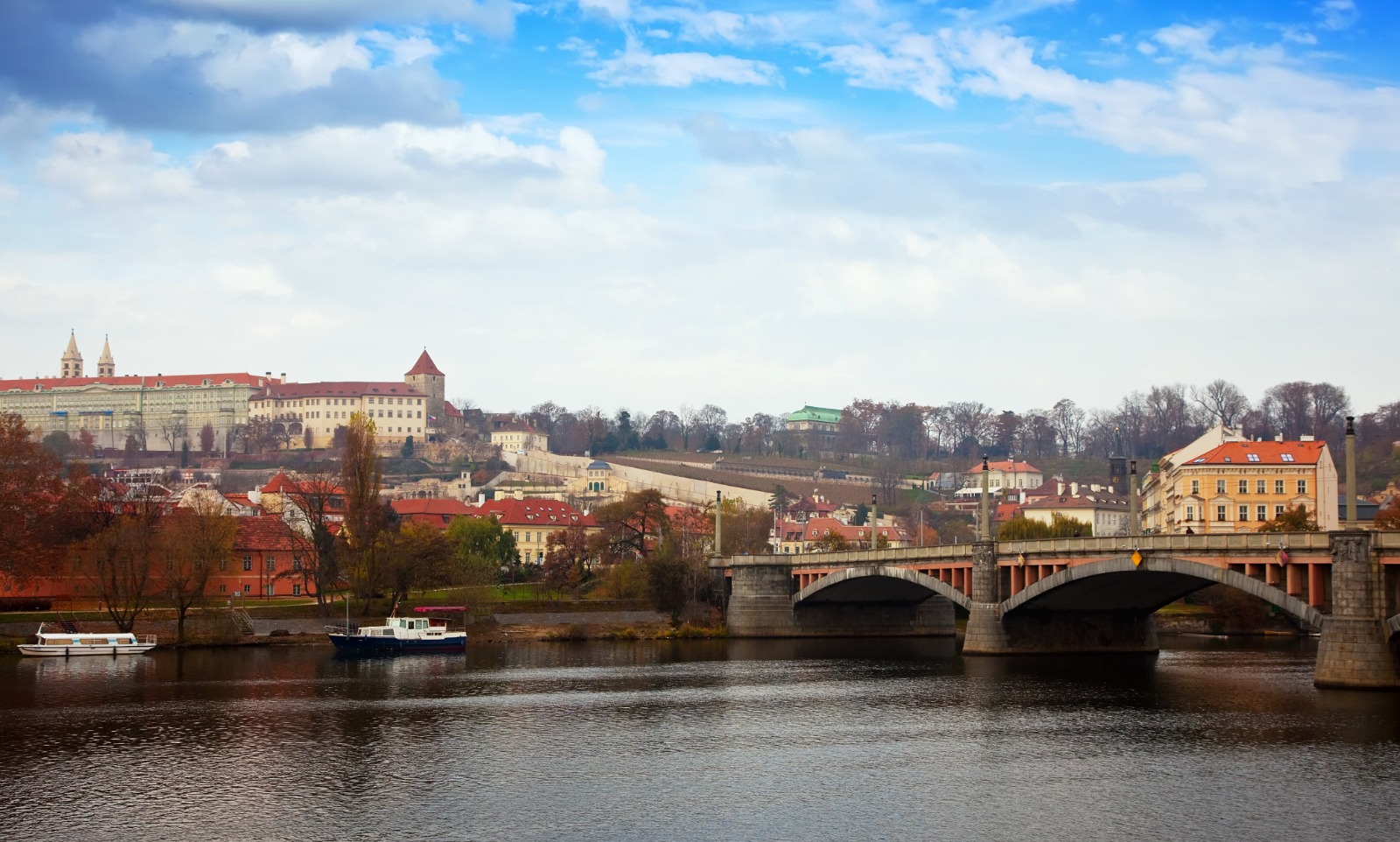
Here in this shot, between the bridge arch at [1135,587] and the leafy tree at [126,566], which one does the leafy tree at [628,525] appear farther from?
the bridge arch at [1135,587]

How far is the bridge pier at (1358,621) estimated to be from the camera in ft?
159

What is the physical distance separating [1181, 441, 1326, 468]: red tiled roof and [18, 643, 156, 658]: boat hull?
2772 inches

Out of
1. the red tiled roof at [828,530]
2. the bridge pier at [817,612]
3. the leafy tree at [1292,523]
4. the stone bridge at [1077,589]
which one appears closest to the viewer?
the stone bridge at [1077,589]

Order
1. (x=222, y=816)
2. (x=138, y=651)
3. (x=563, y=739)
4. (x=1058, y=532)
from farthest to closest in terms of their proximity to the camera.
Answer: (x=1058, y=532) < (x=138, y=651) < (x=563, y=739) < (x=222, y=816)

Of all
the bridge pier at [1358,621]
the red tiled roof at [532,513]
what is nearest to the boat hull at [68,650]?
the bridge pier at [1358,621]

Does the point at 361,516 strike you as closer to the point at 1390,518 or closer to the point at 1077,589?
the point at 1077,589

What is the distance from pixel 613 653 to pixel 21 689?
28658 millimetres

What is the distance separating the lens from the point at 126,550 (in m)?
76.7

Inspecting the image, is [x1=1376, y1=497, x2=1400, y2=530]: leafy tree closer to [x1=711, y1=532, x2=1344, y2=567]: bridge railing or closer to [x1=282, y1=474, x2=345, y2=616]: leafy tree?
[x1=711, y1=532, x2=1344, y2=567]: bridge railing

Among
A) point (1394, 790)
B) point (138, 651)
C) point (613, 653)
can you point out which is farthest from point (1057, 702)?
point (138, 651)

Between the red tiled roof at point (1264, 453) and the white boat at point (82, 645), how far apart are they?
69826 mm

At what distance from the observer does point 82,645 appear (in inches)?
2837

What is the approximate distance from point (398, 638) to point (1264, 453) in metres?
61.5

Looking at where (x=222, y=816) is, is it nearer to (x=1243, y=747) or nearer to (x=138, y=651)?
(x=1243, y=747)
